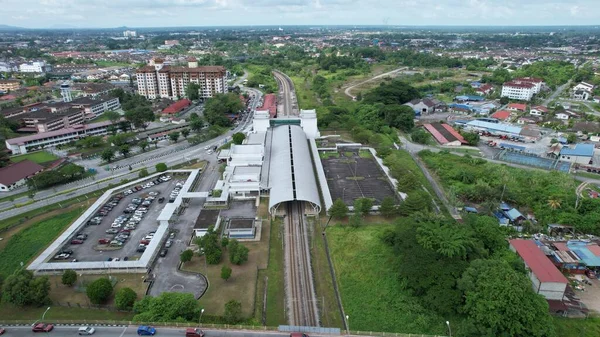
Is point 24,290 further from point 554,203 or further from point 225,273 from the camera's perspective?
point 554,203

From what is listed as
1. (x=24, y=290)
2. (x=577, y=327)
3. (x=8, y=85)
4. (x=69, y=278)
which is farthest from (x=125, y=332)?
(x=8, y=85)

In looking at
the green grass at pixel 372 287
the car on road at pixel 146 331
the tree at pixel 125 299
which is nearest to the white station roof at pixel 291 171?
the green grass at pixel 372 287

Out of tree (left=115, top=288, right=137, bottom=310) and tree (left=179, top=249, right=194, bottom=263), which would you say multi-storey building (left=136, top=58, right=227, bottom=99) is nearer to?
tree (left=179, top=249, right=194, bottom=263)

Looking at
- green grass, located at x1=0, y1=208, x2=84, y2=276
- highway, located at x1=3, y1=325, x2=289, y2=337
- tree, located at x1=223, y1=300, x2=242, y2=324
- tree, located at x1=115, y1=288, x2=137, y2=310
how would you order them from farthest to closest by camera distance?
1. green grass, located at x1=0, y1=208, x2=84, y2=276
2. tree, located at x1=115, y1=288, x2=137, y2=310
3. tree, located at x1=223, y1=300, x2=242, y2=324
4. highway, located at x1=3, y1=325, x2=289, y2=337

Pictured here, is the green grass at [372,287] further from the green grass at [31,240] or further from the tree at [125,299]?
the green grass at [31,240]

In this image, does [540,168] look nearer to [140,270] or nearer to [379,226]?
[379,226]

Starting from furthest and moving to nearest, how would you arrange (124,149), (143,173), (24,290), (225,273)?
(124,149) → (143,173) → (225,273) → (24,290)

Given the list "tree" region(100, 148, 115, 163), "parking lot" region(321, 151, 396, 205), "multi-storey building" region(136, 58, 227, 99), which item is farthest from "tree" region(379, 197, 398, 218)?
"multi-storey building" region(136, 58, 227, 99)
